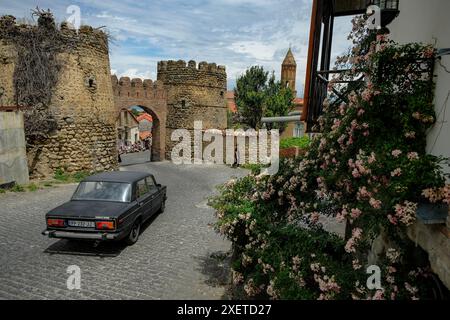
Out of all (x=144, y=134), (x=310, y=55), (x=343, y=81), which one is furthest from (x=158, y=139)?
(x=144, y=134)

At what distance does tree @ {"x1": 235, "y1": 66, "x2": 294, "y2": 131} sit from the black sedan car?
790 inches

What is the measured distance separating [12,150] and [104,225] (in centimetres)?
787

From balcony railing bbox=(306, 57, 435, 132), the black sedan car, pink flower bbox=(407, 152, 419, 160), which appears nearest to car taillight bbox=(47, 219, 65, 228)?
the black sedan car

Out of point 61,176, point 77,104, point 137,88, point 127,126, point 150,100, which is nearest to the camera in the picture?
point 61,176

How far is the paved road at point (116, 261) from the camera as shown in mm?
5559

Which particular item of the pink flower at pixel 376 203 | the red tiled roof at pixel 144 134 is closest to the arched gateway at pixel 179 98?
the pink flower at pixel 376 203

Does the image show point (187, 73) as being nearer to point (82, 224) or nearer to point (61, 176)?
point (61, 176)

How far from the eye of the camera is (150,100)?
76.4ft

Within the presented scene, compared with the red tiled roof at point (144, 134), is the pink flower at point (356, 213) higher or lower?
higher

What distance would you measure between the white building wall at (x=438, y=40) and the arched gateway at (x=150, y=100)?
19.6 metres

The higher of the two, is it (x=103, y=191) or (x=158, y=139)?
(x=103, y=191)

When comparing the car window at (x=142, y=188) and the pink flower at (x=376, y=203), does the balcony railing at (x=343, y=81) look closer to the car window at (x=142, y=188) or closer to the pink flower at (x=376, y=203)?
the pink flower at (x=376, y=203)

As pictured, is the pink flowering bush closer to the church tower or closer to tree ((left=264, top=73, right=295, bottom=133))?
tree ((left=264, top=73, right=295, bottom=133))

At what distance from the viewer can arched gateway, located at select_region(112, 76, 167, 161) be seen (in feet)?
70.8
